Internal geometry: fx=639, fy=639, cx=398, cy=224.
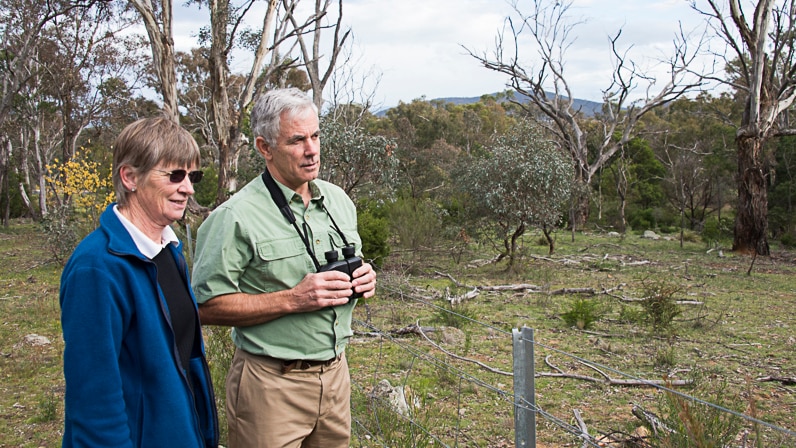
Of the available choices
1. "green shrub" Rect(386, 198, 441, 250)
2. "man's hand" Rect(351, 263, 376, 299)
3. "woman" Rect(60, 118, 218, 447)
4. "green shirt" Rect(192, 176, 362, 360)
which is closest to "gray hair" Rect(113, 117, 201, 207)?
"woman" Rect(60, 118, 218, 447)

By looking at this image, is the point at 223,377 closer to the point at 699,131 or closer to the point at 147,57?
the point at 147,57

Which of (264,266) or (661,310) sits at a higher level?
(264,266)

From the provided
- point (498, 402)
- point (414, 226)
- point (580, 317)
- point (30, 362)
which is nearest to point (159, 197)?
point (498, 402)

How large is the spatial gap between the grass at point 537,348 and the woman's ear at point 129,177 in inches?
53.3

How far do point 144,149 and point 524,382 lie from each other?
1.37 metres

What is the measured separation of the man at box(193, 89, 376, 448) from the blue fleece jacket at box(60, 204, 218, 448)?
299 mm

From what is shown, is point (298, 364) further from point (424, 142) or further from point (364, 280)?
point (424, 142)

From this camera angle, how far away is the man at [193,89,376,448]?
1.86 meters

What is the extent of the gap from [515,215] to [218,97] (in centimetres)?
Answer: 619

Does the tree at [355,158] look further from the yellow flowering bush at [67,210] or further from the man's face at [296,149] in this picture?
the man's face at [296,149]

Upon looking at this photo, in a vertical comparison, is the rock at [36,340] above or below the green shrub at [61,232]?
below

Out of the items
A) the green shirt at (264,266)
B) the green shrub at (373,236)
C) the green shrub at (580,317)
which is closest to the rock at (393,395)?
the green shirt at (264,266)

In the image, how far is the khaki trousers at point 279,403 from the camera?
188 cm

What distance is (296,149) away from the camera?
198 centimetres
